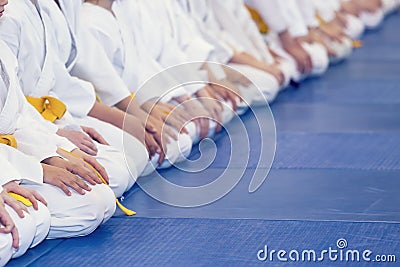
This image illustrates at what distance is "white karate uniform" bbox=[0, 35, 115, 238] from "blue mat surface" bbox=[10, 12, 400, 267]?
6 centimetres

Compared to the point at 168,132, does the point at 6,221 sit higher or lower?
higher

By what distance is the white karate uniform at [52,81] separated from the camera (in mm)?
3859

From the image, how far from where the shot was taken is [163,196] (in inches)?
165

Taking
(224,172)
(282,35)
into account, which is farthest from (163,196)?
(282,35)

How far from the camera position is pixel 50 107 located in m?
4.05

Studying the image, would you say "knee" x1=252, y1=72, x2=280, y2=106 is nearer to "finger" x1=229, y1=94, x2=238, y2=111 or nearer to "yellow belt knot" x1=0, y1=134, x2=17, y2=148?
"finger" x1=229, y1=94, x2=238, y2=111

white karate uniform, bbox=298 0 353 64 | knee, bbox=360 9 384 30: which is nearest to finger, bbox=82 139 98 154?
white karate uniform, bbox=298 0 353 64

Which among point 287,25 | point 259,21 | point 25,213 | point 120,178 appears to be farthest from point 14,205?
point 287,25

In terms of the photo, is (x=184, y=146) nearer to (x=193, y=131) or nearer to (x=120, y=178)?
(x=193, y=131)

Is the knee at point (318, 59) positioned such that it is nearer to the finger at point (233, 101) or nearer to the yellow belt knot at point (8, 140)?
the finger at point (233, 101)


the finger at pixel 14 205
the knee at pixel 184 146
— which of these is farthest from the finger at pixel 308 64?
the finger at pixel 14 205

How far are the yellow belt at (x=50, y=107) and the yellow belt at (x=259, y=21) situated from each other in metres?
2.98

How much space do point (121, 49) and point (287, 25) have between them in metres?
2.45

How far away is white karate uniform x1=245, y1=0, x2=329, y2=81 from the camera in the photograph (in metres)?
6.82
